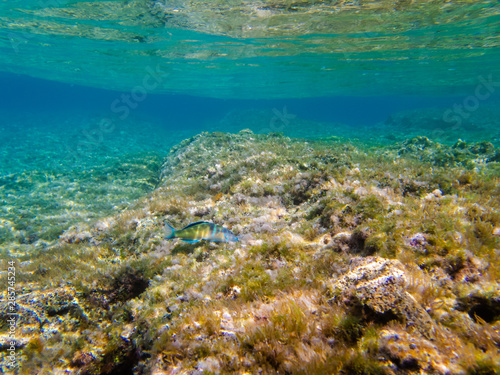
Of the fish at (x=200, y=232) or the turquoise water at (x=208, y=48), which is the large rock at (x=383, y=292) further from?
the turquoise water at (x=208, y=48)

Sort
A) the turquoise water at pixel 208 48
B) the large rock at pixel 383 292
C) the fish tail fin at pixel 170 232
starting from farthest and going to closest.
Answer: the turquoise water at pixel 208 48
the fish tail fin at pixel 170 232
the large rock at pixel 383 292

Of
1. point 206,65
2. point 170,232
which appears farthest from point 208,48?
point 170,232

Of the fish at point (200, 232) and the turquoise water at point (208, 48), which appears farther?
the turquoise water at point (208, 48)

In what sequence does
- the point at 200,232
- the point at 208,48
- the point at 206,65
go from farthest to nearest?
the point at 206,65, the point at 208,48, the point at 200,232

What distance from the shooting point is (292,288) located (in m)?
2.74

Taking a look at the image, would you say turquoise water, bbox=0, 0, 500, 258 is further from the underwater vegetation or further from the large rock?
the large rock

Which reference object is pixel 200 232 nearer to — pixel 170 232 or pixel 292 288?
pixel 170 232

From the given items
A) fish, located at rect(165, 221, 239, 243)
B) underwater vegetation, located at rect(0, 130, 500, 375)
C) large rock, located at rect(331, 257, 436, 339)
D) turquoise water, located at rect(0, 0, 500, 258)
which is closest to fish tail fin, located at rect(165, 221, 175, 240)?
fish, located at rect(165, 221, 239, 243)

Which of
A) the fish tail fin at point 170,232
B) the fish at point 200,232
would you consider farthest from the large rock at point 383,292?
the fish tail fin at point 170,232

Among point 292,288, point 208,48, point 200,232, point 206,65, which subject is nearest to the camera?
point 292,288

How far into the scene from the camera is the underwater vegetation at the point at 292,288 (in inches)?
74.1

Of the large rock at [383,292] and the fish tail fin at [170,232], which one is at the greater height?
the fish tail fin at [170,232]

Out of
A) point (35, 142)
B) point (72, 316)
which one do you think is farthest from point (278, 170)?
point (35, 142)

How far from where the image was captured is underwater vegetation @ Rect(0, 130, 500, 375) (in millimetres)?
1883
